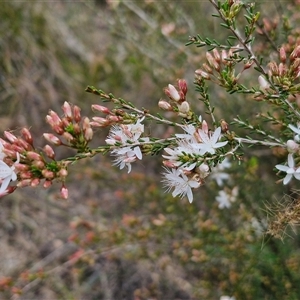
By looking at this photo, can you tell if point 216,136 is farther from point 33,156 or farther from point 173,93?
point 33,156

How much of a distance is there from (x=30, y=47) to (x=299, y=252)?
3.51 m

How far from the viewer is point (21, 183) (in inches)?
61.5

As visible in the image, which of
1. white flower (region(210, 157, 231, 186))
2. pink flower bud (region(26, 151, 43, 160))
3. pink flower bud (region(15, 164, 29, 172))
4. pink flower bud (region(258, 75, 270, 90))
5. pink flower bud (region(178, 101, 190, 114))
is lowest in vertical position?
white flower (region(210, 157, 231, 186))

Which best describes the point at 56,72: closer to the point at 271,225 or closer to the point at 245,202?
the point at 245,202

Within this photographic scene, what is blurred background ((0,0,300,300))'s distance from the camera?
2.83m

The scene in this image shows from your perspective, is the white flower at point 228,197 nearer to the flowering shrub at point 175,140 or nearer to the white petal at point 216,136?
the flowering shrub at point 175,140

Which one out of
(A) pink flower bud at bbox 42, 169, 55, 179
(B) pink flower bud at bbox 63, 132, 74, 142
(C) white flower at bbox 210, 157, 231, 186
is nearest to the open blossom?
(B) pink flower bud at bbox 63, 132, 74, 142

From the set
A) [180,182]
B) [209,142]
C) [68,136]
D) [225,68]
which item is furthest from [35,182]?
[225,68]

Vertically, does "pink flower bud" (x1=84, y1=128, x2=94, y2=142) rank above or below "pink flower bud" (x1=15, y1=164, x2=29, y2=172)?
above

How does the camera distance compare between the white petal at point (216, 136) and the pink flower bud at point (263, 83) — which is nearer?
the white petal at point (216, 136)

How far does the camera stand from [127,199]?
148 inches

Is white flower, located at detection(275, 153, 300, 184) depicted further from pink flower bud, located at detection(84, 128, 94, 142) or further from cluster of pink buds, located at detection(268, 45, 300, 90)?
pink flower bud, located at detection(84, 128, 94, 142)

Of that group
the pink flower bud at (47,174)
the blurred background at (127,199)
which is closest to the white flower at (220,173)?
the blurred background at (127,199)

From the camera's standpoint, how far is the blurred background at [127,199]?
9.30 ft
